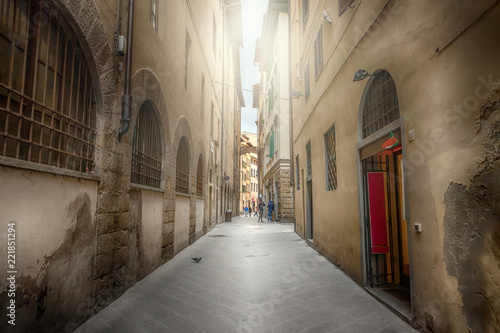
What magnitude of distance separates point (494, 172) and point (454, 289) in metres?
1.09

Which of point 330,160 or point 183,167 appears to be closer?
point 330,160

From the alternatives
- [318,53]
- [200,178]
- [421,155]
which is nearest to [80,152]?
[421,155]

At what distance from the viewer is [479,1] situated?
8.05 feet

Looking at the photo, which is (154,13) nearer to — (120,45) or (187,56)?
(120,45)

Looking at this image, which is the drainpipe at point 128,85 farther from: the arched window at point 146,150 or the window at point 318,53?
the window at point 318,53

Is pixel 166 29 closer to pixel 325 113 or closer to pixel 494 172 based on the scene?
pixel 325 113

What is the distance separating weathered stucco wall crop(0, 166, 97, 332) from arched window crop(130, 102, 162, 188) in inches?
68.9

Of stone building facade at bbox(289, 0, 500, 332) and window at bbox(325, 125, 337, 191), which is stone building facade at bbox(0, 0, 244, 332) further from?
window at bbox(325, 125, 337, 191)

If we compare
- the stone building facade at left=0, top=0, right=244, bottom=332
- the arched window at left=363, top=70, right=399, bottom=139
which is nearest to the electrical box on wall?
the stone building facade at left=0, top=0, right=244, bottom=332

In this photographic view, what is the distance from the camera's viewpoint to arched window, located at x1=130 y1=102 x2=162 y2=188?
5562mm

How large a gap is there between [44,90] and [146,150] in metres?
3.06

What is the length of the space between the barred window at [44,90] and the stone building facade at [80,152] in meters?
0.01

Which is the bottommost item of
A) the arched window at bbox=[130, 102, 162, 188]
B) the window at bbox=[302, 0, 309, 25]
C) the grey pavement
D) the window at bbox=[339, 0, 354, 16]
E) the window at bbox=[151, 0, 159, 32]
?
the grey pavement

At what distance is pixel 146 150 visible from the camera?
6082 mm
